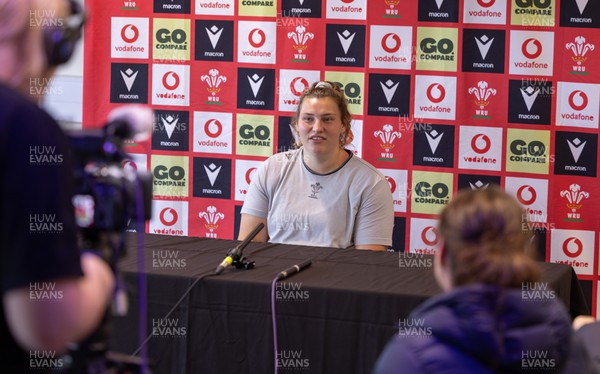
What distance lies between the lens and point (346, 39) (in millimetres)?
4148

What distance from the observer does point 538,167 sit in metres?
3.98

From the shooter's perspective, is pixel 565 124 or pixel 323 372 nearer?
pixel 323 372

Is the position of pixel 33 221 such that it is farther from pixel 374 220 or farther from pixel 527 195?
pixel 527 195

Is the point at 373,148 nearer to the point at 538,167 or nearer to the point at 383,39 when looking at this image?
the point at 383,39

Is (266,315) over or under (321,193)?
under

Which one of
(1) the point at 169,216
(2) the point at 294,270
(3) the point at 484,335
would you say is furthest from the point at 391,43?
(3) the point at 484,335

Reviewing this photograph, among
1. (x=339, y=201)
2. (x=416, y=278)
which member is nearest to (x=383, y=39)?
(x=339, y=201)

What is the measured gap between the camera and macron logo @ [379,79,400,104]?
4.09 meters

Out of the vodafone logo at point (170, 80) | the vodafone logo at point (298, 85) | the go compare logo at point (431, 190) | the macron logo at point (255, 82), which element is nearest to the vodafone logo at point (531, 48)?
the go compare logo at point (431, 190)

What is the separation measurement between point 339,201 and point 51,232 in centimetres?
229

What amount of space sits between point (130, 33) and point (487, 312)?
3.65 metres

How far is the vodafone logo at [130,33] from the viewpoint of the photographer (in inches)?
174

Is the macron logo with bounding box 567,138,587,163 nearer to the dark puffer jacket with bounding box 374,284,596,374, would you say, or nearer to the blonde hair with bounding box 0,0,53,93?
the dark puffer jacket with bounding box 374,284,596,374

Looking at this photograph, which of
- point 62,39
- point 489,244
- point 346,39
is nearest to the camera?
point 62,39
